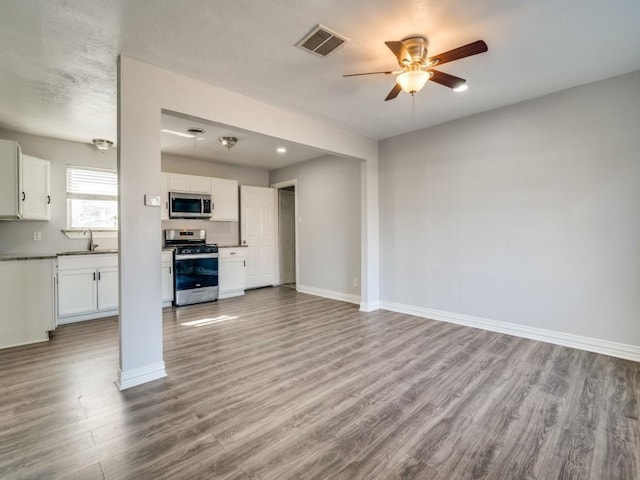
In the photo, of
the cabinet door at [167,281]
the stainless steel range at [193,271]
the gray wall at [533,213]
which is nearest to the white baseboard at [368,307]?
the gray wall at [533,213]

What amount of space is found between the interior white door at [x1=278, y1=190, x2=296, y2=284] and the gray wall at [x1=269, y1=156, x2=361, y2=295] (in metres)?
0.88

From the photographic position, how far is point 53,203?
178 inches

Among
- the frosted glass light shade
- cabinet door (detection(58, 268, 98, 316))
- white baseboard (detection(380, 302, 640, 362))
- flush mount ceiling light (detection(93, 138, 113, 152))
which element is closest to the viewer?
the frosted glass light shade

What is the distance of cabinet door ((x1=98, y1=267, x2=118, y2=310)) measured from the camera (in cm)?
434

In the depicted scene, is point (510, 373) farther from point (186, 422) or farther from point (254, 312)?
point (254, 312)

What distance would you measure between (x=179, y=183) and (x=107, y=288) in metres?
2.12

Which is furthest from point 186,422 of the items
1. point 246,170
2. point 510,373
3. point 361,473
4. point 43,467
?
point 246,170

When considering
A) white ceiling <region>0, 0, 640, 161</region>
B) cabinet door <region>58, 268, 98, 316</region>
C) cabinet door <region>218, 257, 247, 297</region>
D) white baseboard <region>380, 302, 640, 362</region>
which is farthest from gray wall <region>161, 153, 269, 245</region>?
white baseboard <region>380, 302, 640, 362</region>

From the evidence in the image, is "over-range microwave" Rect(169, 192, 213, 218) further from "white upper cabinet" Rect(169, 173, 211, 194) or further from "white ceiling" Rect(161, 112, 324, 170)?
"white ceiling" Rect(161, 112, 324, 170)

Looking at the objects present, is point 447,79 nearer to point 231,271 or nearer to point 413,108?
point 413,108

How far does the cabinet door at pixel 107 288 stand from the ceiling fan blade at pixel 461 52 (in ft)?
15.8

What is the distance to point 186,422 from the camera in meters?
1.98

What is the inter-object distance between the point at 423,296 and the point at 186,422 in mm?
3443

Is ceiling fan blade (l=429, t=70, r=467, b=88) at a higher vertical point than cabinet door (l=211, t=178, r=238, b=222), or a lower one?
→ higher
